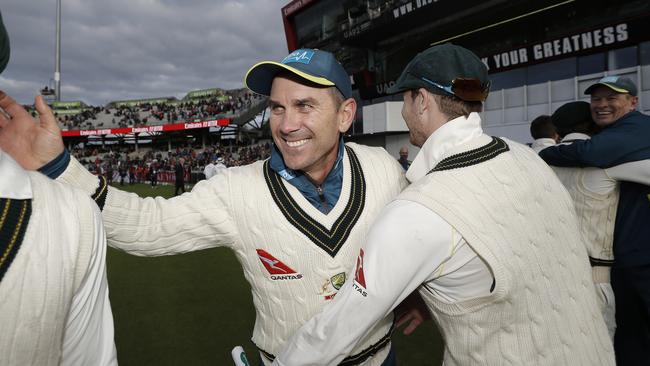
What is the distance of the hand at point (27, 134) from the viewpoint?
4.19 ft

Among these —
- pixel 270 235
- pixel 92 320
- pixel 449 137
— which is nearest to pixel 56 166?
pixel 92 320

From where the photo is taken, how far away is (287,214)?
1.66 metres

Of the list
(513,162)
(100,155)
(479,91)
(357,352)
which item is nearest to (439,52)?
(479,91)

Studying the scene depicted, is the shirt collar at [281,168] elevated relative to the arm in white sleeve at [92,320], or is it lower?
elevated

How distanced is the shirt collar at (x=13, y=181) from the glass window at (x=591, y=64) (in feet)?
57.6

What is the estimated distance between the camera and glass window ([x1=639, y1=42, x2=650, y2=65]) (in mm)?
12750

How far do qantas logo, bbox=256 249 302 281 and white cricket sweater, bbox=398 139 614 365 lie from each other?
57 centimetres

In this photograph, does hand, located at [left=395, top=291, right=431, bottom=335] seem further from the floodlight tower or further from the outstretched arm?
the floodlight tower

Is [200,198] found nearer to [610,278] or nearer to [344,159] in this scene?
[344,159]

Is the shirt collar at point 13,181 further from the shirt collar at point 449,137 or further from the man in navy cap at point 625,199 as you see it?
the man in navy cap at point 625,199

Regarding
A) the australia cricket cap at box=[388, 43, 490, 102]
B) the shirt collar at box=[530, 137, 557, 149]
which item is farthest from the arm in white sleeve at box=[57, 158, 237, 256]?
the shirt collar at box=[530, 137, 557, 149]

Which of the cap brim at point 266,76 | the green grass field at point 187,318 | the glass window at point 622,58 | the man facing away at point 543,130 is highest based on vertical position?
the glass window at point 622,58

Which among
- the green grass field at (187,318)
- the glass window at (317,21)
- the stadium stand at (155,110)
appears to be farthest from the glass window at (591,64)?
the stadium stand at (155,110)

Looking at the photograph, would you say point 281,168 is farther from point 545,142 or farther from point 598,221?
point 545,142
